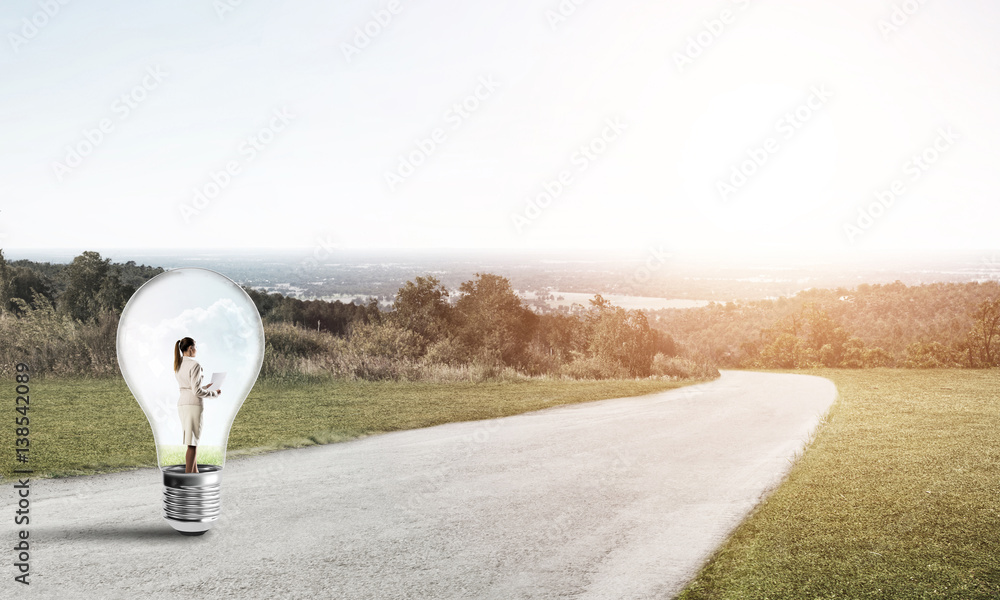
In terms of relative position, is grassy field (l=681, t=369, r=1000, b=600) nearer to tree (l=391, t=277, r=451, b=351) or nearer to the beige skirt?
the beige skirt

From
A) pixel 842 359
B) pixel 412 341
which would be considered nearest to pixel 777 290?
pixel 842 359

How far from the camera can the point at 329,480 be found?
7.48m

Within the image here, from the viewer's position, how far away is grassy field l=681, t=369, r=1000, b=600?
485 cm

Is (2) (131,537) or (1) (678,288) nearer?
(2) (131,537)

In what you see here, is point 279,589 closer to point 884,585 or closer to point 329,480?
point 329,480

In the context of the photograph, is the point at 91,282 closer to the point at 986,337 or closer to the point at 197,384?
the point at 197,384

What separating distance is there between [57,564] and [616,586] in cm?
410

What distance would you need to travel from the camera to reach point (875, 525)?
6262mm

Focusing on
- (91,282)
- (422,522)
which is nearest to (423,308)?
(91,282)

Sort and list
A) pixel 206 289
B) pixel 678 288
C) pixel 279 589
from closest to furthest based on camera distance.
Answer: pixel 279 589 → pixel 206 289 → pixel 678 288

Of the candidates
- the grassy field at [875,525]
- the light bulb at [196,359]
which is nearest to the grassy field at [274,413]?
the light bulb at [196,359]

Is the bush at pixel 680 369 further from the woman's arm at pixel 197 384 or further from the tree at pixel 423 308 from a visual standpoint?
the woman's arm at pixel 197 384

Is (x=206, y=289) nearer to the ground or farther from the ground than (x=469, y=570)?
farther from the ground

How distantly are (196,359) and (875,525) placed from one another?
20.4ft
